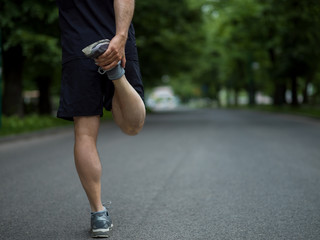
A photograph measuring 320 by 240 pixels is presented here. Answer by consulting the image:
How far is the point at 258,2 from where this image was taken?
25953 mm

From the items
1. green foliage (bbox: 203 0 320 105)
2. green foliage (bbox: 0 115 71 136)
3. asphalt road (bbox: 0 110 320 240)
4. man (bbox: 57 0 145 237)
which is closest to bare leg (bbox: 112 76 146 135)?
man (bbox: 57 0 145 237)

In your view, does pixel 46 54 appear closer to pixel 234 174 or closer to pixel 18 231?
pixel 234 174

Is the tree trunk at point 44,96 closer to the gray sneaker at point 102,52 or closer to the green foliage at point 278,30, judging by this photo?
the green foliage at point 278,30

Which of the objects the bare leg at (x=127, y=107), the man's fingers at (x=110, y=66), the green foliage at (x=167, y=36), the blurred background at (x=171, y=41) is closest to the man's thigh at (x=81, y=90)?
the bare leg at (x=127, y=107)

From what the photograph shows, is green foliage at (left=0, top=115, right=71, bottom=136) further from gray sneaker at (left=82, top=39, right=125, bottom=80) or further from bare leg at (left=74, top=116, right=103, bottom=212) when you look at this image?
gray sneaker at (left=82, top=39, right=125, bottom=80)

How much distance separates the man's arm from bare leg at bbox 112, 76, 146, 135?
14cm

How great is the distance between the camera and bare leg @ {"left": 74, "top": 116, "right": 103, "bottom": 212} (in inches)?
115

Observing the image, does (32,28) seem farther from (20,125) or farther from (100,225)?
(100,225)

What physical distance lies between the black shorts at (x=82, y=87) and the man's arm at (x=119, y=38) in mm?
221

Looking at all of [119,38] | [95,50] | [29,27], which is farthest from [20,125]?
[95,50]

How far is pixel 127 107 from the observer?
2.87 meters

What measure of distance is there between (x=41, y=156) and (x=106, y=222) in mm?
5077

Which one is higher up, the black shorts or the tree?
the tree

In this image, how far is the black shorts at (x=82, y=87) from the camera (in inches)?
112
